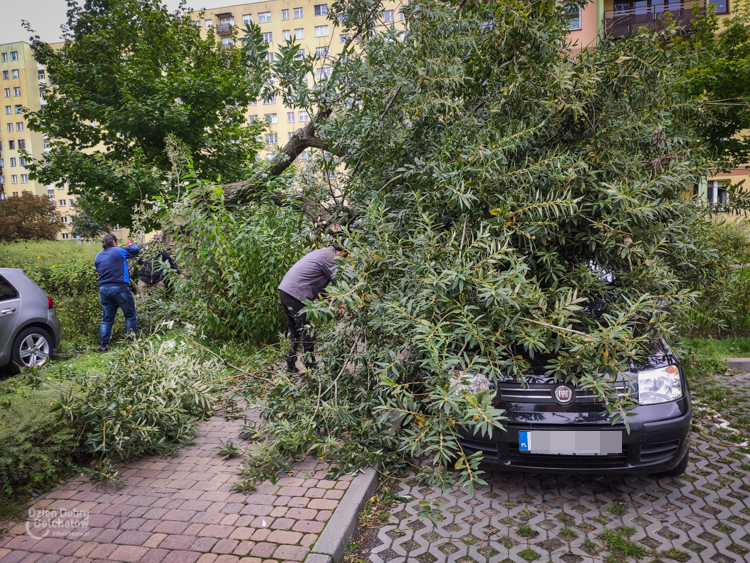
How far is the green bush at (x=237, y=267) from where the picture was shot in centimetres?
713

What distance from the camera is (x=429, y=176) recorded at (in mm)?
4203

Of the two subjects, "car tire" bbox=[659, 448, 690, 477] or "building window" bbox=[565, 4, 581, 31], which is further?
"building window" bbox=[565, 4, 581, 31]

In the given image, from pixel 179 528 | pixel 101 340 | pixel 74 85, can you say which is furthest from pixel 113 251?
pixel 74 85

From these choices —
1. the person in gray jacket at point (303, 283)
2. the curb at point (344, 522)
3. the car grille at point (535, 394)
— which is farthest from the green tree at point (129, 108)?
the car grille at point (535, 394)

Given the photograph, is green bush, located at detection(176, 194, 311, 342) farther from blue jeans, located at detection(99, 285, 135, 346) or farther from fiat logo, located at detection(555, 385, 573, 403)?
fiat logo, located at detection(555, 385, 573, 403)

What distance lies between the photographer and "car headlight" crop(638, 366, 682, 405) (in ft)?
11.2

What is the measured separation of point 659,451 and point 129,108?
1449 cm

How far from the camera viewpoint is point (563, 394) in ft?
11.1

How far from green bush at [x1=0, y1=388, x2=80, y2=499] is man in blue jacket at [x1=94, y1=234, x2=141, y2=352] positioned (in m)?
4.53

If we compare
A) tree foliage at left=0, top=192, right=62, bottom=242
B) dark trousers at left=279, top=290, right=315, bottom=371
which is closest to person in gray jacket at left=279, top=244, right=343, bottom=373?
dark trousers at left=279, top=290, right=315, bottom=371

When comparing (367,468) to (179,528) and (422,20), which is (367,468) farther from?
(422,20)

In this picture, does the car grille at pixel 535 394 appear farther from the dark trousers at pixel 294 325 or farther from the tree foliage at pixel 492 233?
the dark trousers at pixel 294 325

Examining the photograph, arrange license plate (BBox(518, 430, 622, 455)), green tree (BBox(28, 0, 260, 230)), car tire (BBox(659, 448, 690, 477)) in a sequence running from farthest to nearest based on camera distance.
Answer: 1. green tree (BBox(28, 0, 260, 230))
2. car tire (BBox(659, 448, 690, 477))
3. license plate (BBox(518, 430, 622, 455))

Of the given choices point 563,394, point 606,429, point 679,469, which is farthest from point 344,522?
point 679,469
